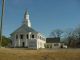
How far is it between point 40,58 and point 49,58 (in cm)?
110

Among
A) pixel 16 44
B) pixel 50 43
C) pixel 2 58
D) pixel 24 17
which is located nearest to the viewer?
pixel 2 58

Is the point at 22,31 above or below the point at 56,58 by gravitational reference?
above

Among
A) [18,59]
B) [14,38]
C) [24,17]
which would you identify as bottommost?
[18,59]

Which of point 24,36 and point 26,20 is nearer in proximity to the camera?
point 24,36

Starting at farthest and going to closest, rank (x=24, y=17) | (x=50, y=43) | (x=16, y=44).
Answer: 1. (x=50, y=43)
2. (x=24, y=17)
3. (x=16, y=44)

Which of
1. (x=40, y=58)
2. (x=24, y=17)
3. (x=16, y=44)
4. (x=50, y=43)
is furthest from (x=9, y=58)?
A: (x=50, y=43)

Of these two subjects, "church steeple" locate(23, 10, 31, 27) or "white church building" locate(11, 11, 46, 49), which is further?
"church steeple" locate(23, 10, 31, 27)

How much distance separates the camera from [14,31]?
86.2 meters

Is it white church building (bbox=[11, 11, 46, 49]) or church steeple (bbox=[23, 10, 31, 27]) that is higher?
church steeple (bbox=[23, 10, 31, 27])

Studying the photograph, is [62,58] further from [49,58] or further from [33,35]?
[33,35]

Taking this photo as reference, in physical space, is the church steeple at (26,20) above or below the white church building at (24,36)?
above

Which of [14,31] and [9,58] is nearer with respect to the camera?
[9,58]

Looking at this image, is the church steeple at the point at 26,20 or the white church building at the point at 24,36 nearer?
the white church building at the point at 24,36

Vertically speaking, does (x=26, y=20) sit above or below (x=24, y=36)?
above
